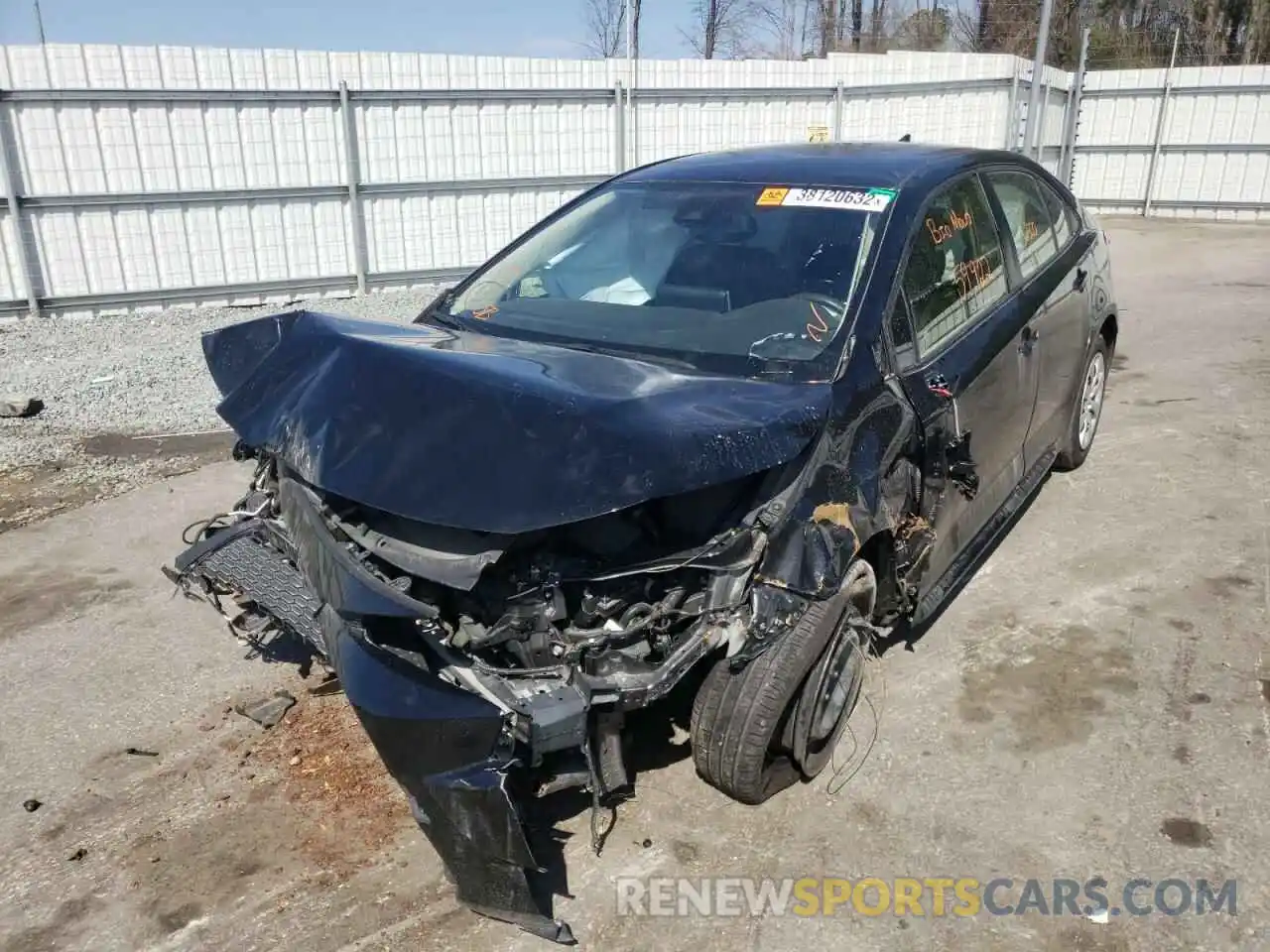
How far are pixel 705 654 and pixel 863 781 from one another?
86cm

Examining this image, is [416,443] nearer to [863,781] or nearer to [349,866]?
[349,866]

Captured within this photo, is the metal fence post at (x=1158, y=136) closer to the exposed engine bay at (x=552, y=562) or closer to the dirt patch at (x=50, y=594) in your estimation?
the exposed engine bay at (x=552, y=562)

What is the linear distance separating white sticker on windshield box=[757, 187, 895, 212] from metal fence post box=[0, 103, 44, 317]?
27.7 feet

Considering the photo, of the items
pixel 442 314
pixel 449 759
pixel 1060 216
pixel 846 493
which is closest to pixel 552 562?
pixel 449 759

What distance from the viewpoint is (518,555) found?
8.23 feet

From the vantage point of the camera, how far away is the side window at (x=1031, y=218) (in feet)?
13.9

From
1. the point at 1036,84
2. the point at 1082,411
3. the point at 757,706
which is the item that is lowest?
the point at 1082,411

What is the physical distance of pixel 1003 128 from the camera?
14391 millimetres

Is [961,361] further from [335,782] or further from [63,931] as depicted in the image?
[63,931]

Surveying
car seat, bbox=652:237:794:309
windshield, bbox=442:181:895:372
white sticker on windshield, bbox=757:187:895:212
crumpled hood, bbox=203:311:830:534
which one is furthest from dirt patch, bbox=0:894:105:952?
white sticker on windshield, bbox=757:187:895:212

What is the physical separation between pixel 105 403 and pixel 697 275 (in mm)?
5490

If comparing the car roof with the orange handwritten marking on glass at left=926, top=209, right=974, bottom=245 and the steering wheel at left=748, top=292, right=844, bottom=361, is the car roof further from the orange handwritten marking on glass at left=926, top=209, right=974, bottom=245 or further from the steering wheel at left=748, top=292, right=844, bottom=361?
the steering wheel at left=748, top=292, right=844, bottom=361

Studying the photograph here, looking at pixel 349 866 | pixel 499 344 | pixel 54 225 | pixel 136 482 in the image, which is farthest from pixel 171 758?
pixel 54 225

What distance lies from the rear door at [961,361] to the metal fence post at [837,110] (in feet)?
32.4
